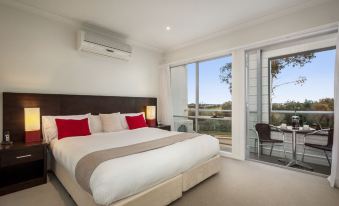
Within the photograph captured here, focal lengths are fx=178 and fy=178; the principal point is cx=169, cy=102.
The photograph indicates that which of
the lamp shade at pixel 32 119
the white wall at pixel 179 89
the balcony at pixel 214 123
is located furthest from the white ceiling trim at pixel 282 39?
the lamp shade at pixel 32 119

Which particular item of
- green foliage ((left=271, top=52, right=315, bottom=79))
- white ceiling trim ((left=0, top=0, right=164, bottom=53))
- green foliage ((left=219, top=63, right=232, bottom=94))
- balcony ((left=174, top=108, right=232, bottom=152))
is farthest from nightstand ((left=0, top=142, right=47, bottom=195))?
green foliage ((left=271, top=52, right=315, bottom=79))

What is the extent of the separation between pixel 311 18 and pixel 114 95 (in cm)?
390

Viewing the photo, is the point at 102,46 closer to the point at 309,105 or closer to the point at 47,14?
the point at 47,14

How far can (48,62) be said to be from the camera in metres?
3.16

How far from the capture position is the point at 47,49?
3.15 metres

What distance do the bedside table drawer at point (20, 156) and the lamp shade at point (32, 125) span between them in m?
0.30

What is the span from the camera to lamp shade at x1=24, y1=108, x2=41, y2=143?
8.90ft

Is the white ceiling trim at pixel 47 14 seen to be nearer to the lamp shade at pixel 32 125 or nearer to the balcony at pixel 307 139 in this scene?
the lamp shade at pixel 32 125

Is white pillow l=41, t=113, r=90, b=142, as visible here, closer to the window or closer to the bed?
the bed

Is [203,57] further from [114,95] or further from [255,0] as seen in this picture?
[114,95]

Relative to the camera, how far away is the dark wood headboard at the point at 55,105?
108 inches

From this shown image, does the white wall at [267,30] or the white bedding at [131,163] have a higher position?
the white wall at [267,30]

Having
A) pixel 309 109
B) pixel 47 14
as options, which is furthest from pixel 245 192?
pixel 47 14

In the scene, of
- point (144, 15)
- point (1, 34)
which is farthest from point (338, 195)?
point (1, 34)
